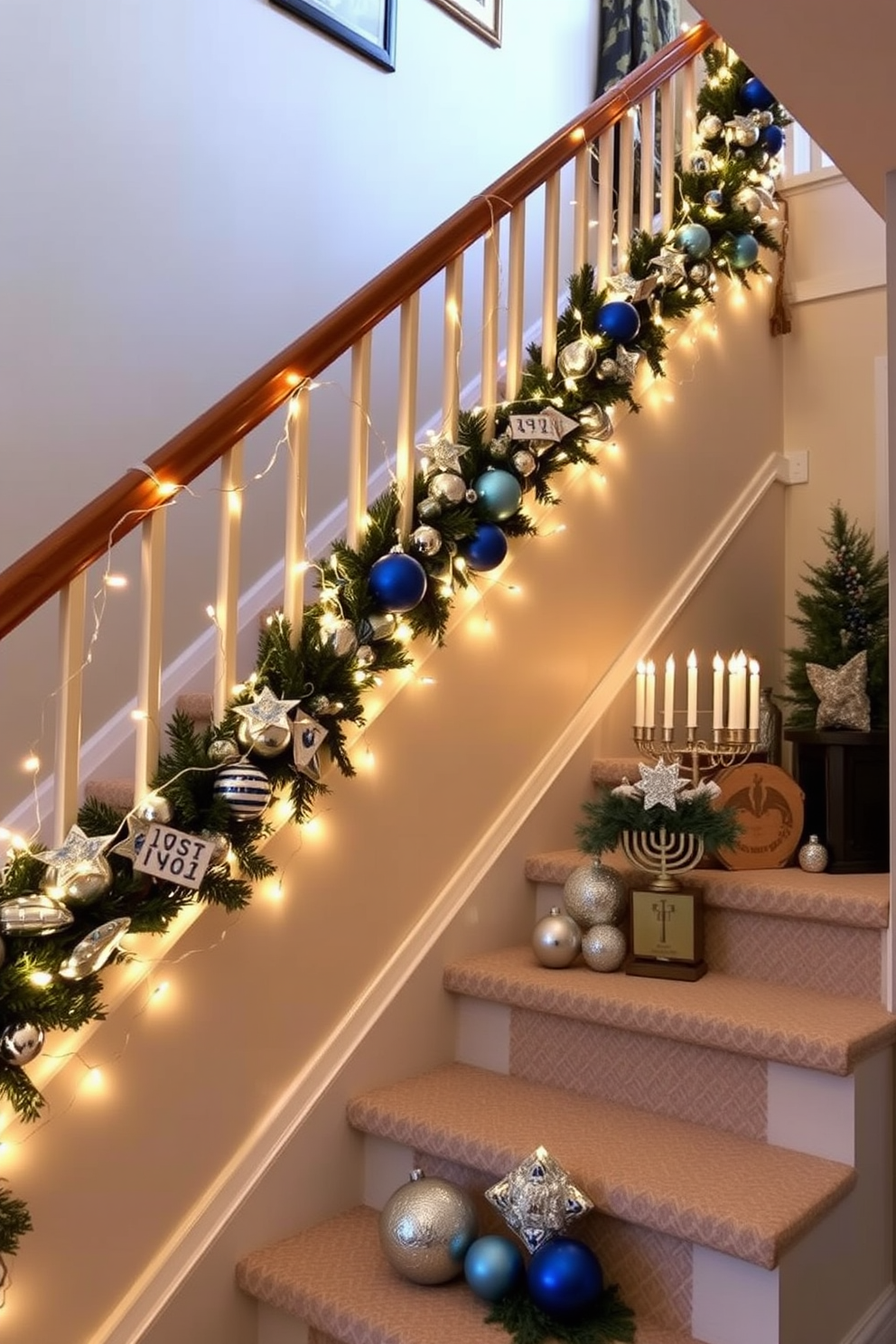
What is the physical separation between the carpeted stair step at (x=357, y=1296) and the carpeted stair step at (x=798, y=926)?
2.13 feet

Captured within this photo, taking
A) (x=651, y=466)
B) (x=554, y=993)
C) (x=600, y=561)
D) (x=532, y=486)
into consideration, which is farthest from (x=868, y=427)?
(x=554, y=993)

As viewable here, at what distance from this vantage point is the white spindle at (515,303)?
2166 millimetres

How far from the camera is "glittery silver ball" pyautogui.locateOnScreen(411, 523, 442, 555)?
1903 millimetres

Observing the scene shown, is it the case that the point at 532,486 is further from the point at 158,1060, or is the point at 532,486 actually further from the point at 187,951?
the point at 158,1060

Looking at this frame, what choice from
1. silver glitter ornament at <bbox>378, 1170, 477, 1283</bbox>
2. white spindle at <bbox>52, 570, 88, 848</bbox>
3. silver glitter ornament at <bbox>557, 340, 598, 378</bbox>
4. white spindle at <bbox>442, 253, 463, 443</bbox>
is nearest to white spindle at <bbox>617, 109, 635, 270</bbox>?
silver glitter ornament at <bbox>557, 340, 598, 378</bbox>

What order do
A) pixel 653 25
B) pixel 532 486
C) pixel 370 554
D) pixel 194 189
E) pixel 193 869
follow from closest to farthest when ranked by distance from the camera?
1. pixel 193 869
2. pixel 370 554
3. pixel 532 486
4. pixel 194 189
5. pixel 653 25

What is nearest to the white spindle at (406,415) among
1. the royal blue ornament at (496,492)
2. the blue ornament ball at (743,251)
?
the royal blue ornament at (496,492)

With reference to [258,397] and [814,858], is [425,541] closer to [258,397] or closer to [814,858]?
[258,397]

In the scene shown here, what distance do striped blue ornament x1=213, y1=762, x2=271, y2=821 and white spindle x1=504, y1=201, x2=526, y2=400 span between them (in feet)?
3.21

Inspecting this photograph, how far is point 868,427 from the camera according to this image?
303 cm

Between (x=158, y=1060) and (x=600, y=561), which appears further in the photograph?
(x=600, y=561)

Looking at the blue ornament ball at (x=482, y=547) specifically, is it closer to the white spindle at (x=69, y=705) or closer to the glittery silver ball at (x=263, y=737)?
the glittery silver ball at (x=263, y=737)

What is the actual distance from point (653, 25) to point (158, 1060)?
4.16 m

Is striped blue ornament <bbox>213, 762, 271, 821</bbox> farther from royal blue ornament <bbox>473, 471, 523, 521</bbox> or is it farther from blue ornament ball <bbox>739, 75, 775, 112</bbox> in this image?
blue ornament ball <bbox>739, 75, 775, 112</bbox>
